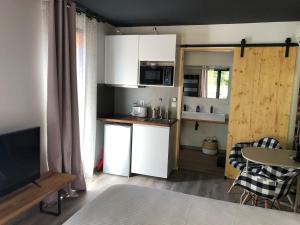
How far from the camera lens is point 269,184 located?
249 cm

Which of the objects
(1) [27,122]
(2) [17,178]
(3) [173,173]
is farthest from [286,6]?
(2) [17,178]

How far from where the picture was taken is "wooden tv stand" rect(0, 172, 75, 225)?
2.04 m

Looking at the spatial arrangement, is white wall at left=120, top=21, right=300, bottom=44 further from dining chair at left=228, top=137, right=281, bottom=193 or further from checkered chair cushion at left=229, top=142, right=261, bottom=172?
checkered chair cushion at left=229, top=142, right=261, bottom=172

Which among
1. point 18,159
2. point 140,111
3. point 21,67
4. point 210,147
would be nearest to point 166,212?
point 18,159

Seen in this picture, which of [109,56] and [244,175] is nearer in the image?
[244,175]

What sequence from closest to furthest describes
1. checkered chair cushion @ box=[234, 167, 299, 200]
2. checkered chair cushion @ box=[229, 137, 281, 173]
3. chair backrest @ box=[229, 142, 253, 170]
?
checkered chair cushion @ box=[234, 167, 299, 200] < checkered chair cushion @ box=[229, 137, 281, 173] < chair backrest @ box=[229, 142, 253, 170]

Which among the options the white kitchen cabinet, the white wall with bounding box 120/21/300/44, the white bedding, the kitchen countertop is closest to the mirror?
the white wall with bounding box 120/21/300/44

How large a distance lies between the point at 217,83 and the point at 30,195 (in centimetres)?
353

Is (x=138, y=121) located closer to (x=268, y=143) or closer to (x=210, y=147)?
(x=210, y=147)

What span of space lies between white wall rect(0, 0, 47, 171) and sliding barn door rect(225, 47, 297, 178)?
2714 mm

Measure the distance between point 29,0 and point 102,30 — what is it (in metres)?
1.49

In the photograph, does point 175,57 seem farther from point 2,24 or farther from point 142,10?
point 2,24

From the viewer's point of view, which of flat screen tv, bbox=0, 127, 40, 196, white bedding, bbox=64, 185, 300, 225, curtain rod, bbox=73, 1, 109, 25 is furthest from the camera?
curtain rod, bbox=73, 1, 109, 25

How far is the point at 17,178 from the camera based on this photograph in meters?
2.31
